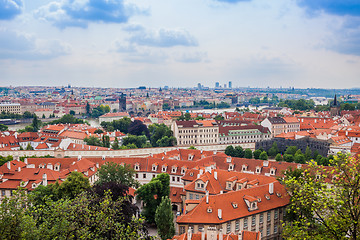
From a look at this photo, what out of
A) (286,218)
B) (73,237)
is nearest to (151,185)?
(286,218)

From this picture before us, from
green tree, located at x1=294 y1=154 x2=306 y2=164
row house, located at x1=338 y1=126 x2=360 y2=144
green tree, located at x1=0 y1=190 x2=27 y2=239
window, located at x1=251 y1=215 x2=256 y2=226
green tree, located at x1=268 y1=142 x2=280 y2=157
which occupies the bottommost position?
green tree, located at x1=268 y1=142 x2=280 y2=157

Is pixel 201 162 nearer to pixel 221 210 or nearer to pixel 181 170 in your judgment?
pixel 181 170

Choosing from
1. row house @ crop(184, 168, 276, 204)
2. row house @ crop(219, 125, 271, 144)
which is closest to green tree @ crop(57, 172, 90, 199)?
row house @ crop(184, 168, 276, 204)

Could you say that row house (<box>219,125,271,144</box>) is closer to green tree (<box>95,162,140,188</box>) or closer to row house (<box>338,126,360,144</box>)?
row house (<box>338,126,360,144</box>)

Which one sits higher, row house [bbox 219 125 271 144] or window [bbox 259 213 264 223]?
window [bbox 259 213 264 223]


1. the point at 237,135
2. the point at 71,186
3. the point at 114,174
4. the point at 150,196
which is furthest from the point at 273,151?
the point at 71,186

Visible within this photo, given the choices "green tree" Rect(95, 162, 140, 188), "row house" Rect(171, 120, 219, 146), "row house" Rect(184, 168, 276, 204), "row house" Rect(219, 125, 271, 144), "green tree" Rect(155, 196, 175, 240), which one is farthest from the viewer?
"row house" Rect(219, 125, 271, 144)
